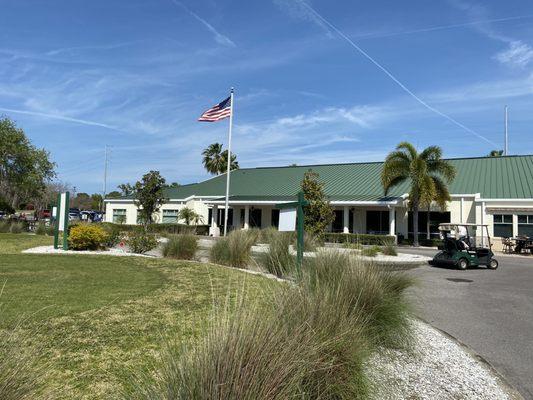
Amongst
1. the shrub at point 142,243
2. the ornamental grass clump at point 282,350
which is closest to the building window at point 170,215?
the shrub at point 142,243

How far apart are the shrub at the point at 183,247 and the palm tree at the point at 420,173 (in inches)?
780

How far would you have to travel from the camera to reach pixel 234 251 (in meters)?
13.7

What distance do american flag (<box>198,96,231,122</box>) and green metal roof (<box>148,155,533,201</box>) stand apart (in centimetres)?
1128

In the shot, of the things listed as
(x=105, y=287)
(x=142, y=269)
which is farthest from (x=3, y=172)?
(x=105, y=287)

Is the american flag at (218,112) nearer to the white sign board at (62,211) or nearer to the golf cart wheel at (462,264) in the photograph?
the white sign board at (62,211)

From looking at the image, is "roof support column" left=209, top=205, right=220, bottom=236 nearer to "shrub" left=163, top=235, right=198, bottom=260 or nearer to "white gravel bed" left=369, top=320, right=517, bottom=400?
"shrub" left=163, top=235, right=198, bottom=260

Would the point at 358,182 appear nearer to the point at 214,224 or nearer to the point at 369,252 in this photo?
the point at 214,224

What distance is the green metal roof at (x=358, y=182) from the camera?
111 feet

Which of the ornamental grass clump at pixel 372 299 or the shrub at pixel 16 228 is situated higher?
the shrub at pixel 16 228

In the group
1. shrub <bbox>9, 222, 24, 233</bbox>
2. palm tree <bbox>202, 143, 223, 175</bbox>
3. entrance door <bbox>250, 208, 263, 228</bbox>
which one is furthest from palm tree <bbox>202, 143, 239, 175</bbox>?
shrub <bbox>9, 222, 24, 233</bbox>

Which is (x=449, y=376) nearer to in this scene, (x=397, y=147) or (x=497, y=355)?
(x=497, y=355)

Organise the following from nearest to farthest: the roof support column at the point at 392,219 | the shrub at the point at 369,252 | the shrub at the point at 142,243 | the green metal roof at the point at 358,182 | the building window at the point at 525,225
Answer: the shrub at the point at 369,252 → the shrub at the point at 142,243 → the building window at the point at 525,225 → the roof support column at the point at 392,219 → the green metal roof at the point at 358,182

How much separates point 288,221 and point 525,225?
28002 millimetres

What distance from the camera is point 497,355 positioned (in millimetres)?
6219
